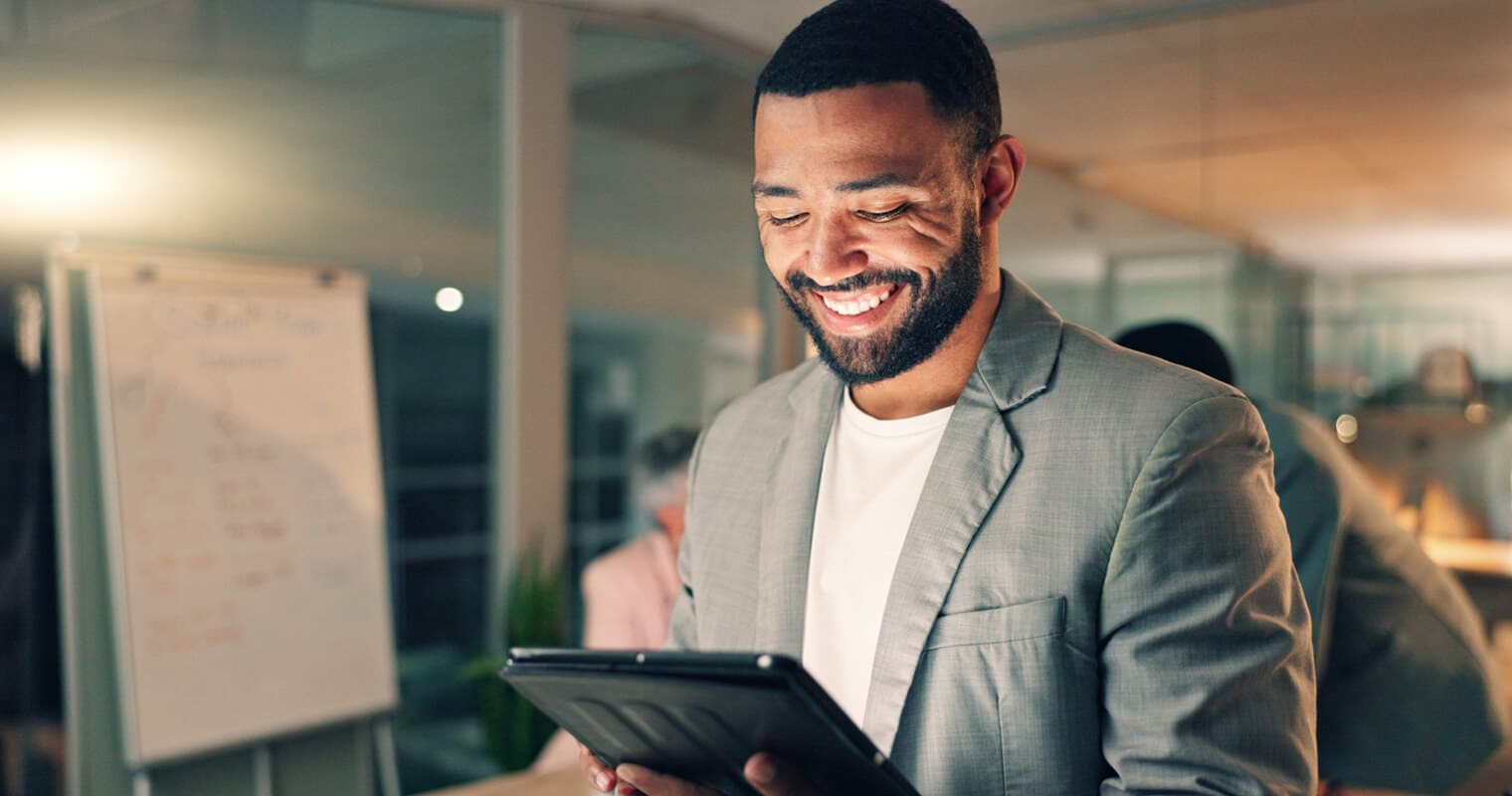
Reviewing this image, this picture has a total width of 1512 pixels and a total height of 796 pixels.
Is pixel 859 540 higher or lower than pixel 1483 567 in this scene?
higher

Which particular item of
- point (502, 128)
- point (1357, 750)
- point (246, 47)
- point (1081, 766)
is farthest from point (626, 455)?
point (1081, 766)

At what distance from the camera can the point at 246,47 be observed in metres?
3.38

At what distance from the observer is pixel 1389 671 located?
1.84 metres

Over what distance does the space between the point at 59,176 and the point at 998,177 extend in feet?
9.19

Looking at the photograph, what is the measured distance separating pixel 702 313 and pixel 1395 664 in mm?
3145

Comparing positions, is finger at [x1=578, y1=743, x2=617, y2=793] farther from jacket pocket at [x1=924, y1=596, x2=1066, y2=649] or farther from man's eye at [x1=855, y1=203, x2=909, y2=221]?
man's eye at [x1=855, y1=203, x2=909, y2=221]

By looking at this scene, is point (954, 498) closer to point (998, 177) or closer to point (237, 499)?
point (998, 177)

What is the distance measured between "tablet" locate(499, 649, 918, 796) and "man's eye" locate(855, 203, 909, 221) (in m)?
0.44

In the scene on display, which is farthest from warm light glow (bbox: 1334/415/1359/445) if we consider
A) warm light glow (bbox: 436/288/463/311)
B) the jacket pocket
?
warm light glow (bbox: 436/288/463/311)

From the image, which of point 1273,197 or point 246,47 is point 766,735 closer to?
point 1273,197

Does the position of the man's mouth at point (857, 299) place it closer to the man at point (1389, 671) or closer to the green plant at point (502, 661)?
the man at point (1389, 671)

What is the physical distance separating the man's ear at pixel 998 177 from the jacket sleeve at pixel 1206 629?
30 centimetres

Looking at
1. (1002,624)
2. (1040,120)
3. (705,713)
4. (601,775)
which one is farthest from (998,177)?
(1040,120)

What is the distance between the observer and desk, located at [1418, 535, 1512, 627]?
109 inches
